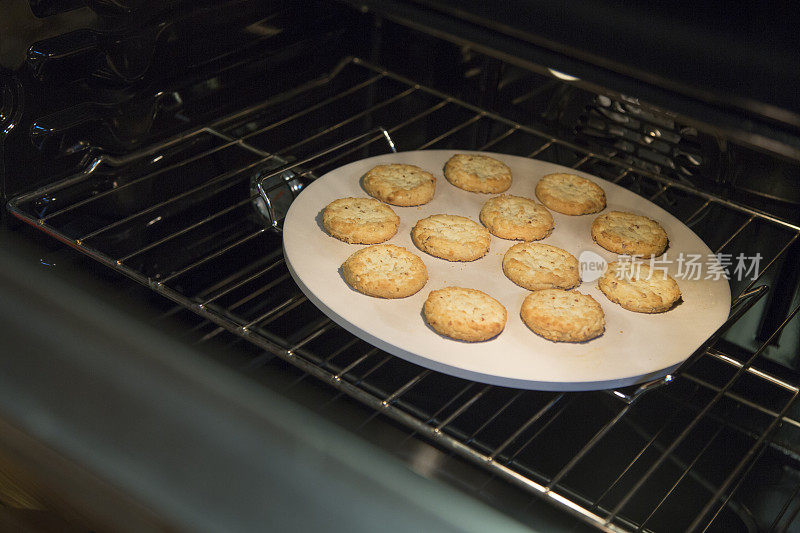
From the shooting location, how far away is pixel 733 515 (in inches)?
32.0

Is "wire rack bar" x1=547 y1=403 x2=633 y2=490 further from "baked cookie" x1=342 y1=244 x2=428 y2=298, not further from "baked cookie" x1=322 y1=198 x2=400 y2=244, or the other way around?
"baked cookie" x1=322 y1=198 x2=400 y2=244

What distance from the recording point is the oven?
0.62 m

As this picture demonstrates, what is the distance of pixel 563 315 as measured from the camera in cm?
88

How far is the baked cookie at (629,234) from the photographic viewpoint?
40.9 inches

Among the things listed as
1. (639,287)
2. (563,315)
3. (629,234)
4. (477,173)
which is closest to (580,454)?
(563,315)

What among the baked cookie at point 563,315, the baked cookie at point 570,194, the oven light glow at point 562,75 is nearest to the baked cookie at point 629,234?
the baked cookie at point 570,194

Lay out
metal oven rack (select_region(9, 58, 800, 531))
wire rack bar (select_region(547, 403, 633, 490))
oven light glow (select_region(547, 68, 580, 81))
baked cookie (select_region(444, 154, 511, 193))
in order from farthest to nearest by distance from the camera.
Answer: baked cookie (select_region(444, 154, 511, 193))
metal oven rack (select_region(9, 58, 800, 531))
wire rack bar (select_region(547, 403, 633, 490))
oven light glow (select_region(547, 68, 580, 81))

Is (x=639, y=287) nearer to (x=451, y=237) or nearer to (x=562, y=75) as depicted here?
(x=451, y=237)

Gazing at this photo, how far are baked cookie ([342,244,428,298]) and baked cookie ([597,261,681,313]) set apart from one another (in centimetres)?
23

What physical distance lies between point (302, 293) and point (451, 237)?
20cm

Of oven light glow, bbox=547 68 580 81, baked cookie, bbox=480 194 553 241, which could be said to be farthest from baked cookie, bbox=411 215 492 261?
oven light glow, bbox=547 68 580 81

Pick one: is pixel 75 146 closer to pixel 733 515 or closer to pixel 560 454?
pixel 560 454

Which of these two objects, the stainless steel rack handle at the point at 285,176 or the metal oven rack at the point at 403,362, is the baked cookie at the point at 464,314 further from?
the stainless steel rack handle at the point at 285,176

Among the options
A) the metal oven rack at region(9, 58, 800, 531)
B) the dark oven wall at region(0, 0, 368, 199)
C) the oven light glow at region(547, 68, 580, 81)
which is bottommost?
the metal oven rack at region(9, 58, 800, 531)
